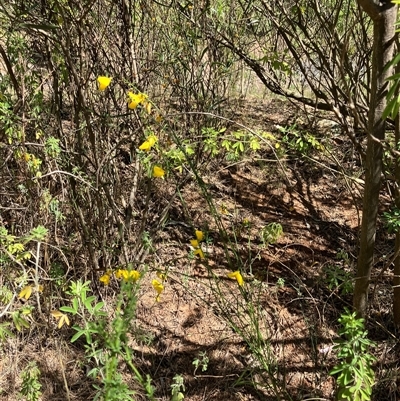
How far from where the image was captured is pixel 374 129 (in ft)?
5.97

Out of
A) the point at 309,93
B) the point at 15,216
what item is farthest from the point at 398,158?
the point at 309,93

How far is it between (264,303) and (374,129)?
4.97ft

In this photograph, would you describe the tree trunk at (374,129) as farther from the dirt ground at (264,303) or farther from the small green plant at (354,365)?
the small green plant at (354,365)

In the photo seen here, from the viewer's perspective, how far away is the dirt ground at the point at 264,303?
2564mm

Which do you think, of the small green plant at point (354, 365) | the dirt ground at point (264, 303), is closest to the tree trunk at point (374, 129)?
the dirt ground at point (264, 303)

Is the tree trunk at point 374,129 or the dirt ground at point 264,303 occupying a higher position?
the tree trunk at point 374,129

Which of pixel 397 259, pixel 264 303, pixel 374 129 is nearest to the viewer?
pixel 374 129

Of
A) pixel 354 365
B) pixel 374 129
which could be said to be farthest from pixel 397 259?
pixel 374 129

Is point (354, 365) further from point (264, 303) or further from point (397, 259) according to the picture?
point (264, 303)

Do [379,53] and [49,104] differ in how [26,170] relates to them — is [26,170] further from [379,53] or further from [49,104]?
[379,53]

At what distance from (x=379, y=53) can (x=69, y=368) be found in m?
2.28

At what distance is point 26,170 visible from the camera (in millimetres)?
2490

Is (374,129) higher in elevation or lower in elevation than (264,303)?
higher

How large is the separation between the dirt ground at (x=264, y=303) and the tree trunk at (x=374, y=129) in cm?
10
